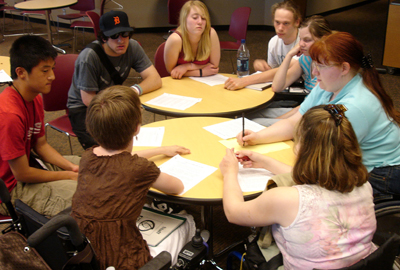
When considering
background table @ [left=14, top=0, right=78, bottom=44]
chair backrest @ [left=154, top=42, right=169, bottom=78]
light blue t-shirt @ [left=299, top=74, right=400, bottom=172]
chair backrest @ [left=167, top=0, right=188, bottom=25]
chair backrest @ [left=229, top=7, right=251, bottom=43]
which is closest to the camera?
light blue t-shirt @ [left=299, top=74, right=400, bottom=172]

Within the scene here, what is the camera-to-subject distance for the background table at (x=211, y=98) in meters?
2.33

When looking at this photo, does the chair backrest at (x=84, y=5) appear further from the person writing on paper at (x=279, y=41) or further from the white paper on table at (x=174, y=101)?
the white paper on table at (x=174, y=101)

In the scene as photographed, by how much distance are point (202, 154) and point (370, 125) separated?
2.73ft

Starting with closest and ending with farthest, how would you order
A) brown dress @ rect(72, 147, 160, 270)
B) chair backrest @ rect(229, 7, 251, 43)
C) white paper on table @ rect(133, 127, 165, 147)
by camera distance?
brown dress @ rect(72, 147, 160, 270) → white paper on table @ rect(133, 127, 165, 147) → chair backrest @ rect(229, 7, 251, 43)

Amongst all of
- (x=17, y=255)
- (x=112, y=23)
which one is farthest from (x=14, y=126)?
(x=112, y=23)

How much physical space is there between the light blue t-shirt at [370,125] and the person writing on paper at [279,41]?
108 cm

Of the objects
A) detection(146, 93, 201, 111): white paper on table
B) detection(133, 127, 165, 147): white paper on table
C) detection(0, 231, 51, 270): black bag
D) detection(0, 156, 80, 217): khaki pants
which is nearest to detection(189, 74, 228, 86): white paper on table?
detection(146, 93, 201, 111): white paper on table

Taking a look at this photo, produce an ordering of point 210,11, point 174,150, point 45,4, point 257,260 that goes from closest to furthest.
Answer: point 257,260 → point 174,150 → point 45,4 → point 210,11

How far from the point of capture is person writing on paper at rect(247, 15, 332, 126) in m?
2.40

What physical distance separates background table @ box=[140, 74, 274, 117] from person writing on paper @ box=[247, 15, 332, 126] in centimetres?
15

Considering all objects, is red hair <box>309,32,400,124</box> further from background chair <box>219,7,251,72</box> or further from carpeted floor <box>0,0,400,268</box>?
background chair <box>219,7,251,72</box>

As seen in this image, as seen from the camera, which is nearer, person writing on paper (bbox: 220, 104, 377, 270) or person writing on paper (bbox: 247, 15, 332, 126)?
person writing on paper (bbox: 220, 104, 377, 270)

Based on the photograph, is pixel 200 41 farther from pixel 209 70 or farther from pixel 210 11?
pixel 210 11

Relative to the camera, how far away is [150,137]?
201 cm
